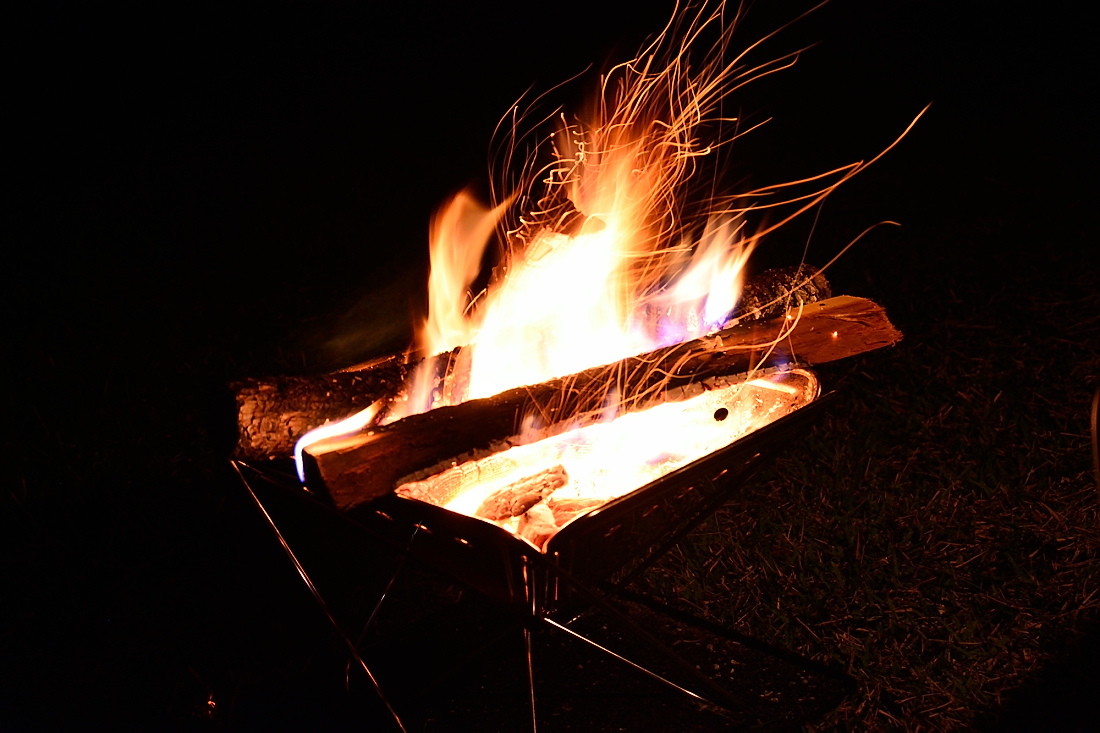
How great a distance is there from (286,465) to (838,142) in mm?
3611

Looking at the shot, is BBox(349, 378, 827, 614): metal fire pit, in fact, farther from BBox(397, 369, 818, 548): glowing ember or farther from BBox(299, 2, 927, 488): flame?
BBox(299, 2, 927, 488): flame

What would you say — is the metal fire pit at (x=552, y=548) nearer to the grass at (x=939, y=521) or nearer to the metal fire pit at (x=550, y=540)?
the metal fire pit at (x=550, y=540)

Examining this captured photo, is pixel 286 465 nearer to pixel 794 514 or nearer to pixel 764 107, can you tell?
pixel 794 514

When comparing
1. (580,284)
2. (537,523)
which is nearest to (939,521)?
(580,284)

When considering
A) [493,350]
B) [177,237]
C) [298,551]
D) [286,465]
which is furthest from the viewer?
[177,237]

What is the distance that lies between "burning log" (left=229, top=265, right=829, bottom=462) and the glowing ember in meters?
0.34

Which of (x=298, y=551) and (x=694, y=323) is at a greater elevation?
(x=694, y=323)

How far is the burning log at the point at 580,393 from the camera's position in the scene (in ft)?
4.70

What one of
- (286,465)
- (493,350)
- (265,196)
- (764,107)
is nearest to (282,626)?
(286,465)

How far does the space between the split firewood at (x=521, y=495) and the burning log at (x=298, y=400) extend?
16.7 inches

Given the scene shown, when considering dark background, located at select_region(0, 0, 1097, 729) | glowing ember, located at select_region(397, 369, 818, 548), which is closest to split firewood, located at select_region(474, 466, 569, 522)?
glowing ember, located at select_region(397, 369, 818, 548)

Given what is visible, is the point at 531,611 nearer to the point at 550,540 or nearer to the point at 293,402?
the point at 550,540

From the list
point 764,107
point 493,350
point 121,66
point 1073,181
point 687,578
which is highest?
point 121,66

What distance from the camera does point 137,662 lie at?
223 centimetres
